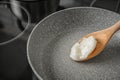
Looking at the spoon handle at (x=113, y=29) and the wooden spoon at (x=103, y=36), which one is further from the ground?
the spoon handle at (x=113, y=29)

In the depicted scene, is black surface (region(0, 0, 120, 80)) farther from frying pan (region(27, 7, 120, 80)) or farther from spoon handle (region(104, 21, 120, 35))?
spoon handle (region(104, 21, 120, 35))

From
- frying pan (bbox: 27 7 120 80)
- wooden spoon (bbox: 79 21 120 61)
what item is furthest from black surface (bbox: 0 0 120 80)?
wooden spoon (bbox: 79 21 120 61)

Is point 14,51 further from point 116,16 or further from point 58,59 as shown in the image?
point 116,16

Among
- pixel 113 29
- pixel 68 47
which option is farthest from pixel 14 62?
pixel 113 29

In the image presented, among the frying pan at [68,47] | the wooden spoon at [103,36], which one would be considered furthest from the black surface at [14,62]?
the wooden spoon at [103,36]

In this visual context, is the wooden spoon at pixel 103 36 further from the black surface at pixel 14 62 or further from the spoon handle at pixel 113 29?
the black surface at pixel 14 62

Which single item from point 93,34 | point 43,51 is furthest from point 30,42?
point 93,34
